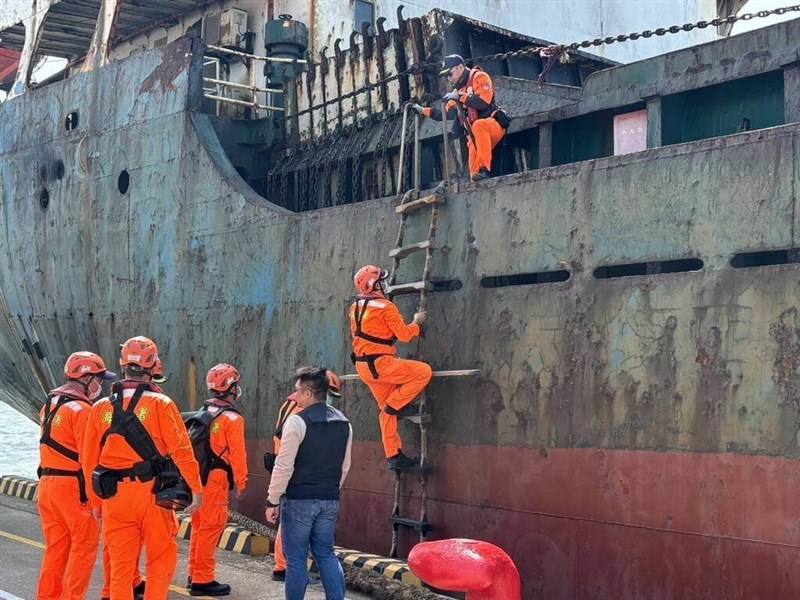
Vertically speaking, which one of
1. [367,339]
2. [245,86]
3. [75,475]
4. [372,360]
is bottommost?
[75,475]

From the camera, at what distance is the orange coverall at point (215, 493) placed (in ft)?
21.2

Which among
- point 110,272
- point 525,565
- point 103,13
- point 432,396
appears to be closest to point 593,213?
point 432,396

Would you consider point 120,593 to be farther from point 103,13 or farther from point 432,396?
point 103,13

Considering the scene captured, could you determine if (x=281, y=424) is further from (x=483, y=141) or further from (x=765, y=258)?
(x=765, y=258)

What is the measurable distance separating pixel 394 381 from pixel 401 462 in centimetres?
59

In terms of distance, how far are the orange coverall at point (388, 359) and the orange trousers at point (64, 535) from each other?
2.02m

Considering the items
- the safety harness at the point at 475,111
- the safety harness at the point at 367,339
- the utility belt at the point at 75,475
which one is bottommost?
the utility belt at the point at 75,475

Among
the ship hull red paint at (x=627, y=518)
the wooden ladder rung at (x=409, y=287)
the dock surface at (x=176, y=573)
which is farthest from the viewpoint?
the wooden ladder rung at (x=409, y=287)

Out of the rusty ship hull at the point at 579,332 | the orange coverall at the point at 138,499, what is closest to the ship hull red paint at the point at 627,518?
the rusty ship hull at the point at 579,332

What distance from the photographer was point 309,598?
21.1ft

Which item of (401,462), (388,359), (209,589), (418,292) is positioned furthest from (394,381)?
(209,589)

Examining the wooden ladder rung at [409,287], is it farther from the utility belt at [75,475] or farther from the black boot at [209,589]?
the utility belt at [75,475]

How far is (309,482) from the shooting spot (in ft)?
17.9

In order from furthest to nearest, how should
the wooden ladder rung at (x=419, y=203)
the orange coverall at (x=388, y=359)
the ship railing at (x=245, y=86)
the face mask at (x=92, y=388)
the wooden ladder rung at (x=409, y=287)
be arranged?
the ship railing at (x=245, y=86) → the wooden ladder rung at (x=419, y=203) → the wooden ladder rung at (x=409, y=287) → the orange coverall at (x=388, y=359) → the face mask at (x=92, y=388)
